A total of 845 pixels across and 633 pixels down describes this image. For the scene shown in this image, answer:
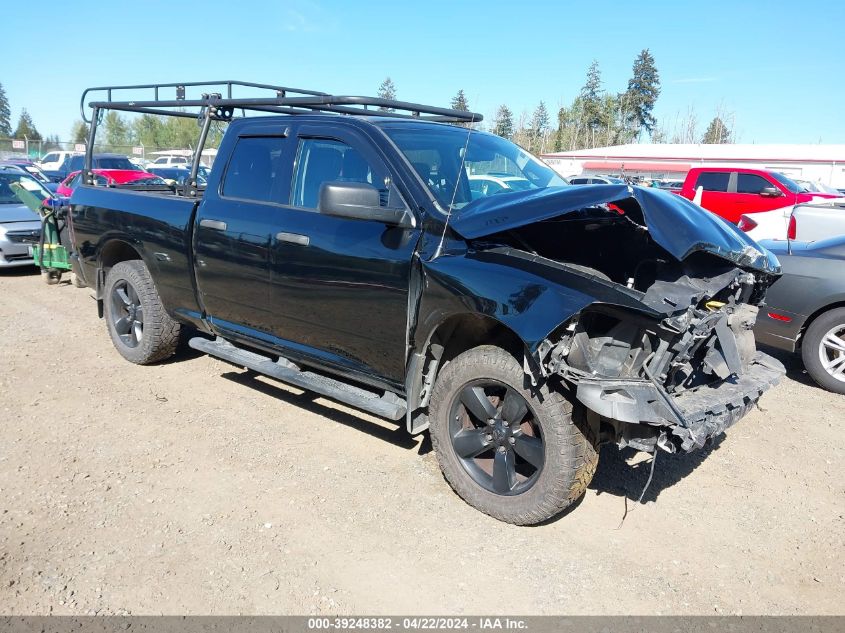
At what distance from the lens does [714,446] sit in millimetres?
4539

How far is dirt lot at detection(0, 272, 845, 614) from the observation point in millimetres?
2930

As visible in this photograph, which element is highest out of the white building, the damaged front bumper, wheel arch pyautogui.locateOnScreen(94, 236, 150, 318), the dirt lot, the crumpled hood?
the white building

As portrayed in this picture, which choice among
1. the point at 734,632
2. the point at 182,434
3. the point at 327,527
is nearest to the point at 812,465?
the point at 734,632

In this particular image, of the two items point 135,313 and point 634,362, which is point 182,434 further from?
point 634,362

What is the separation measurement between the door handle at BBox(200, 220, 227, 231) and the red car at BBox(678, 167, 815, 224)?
12.6 m

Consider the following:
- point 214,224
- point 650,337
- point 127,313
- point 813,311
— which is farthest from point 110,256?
point 813,311

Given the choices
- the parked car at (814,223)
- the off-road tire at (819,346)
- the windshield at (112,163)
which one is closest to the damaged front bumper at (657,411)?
the off-road tire at (819,346)

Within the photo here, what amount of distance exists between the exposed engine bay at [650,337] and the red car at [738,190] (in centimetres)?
1213

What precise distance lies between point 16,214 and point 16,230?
1.65 ft

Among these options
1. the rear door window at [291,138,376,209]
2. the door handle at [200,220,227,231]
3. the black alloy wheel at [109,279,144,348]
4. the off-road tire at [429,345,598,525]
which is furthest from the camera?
the black alloy wheel at [109,279,144,348]

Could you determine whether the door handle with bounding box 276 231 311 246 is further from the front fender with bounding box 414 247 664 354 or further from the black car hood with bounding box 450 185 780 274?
the black car hood with bounding box 450 185 780 274

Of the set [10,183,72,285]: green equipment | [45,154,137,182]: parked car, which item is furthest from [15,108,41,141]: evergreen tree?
[10,183,72,285]: green equipment

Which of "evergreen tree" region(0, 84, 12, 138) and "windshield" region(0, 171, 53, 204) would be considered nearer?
"windshield" region(0, 171, 53, 204)

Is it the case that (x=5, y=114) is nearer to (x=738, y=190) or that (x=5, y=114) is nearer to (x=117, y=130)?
(x=117, y=130)
